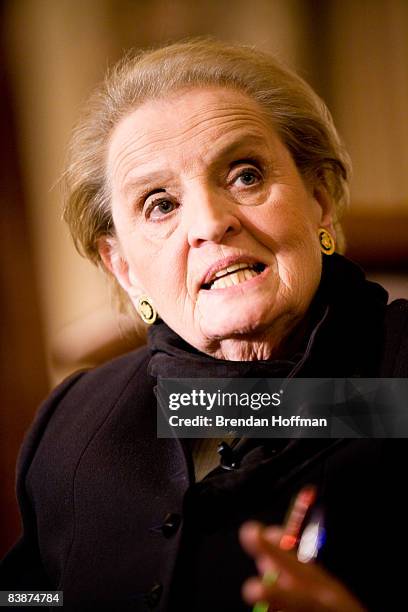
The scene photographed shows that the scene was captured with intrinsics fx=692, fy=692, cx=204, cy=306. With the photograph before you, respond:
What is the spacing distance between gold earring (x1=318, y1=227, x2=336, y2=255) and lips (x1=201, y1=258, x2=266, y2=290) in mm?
136

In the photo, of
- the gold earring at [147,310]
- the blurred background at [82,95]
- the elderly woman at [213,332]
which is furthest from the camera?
the blurred background at [82,95]

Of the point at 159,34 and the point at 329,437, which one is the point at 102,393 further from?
the point at 159,34

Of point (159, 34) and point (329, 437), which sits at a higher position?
point (159, 34)

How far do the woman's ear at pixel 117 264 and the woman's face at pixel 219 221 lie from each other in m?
0.11

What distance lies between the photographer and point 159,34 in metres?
2.19

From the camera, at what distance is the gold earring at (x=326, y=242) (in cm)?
111

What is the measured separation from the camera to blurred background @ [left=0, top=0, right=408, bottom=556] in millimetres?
2062

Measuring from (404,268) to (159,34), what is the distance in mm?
1125

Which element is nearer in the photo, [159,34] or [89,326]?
[89,326]

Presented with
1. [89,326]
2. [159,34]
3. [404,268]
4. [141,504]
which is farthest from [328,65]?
[141,504]

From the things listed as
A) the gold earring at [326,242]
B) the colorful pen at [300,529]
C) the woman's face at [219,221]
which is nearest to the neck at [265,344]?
the woman's face at [219,221]

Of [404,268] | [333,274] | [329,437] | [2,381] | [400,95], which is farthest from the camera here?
[400,95]

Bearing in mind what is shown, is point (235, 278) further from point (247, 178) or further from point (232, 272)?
point (247, 178)

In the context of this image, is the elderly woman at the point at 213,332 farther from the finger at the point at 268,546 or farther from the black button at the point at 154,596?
the finger at the point at 268,546
